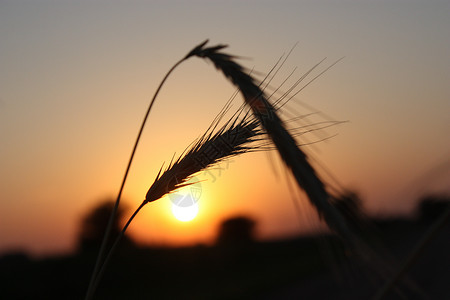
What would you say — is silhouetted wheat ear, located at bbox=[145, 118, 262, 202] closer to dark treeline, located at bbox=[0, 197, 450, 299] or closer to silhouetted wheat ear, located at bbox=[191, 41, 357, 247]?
silhouetted wheat ear, located at bbox=[191, 41, 357, 247]

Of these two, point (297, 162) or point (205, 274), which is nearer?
point (297, 162)

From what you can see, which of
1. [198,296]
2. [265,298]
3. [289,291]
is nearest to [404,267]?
[198,296]

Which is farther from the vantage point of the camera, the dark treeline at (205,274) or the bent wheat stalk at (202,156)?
the dark treeline at (205,274)

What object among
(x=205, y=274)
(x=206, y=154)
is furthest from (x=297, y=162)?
(x=205, y=274)

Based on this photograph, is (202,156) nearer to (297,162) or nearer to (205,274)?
(297,162)

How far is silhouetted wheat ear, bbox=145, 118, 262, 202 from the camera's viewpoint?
144 cm

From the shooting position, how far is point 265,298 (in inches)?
334

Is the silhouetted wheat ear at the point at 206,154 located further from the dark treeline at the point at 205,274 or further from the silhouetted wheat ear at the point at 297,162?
the dark treeline at the point at 205,274

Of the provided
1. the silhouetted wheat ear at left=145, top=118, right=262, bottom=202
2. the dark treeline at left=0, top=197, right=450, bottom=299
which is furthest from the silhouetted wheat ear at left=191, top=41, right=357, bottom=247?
the dark treeline at left=0, top=197, right=450, bottom=299

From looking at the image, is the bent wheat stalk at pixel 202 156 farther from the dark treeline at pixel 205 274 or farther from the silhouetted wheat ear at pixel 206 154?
the dark treeline at pixel 205 274

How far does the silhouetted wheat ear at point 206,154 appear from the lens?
1444 mm

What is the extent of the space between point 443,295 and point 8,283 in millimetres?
6689

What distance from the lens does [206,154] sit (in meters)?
1.46

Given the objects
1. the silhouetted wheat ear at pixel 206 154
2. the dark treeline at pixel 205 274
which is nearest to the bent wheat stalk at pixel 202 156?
the silhouetted wheat ear at pixel 206 154
